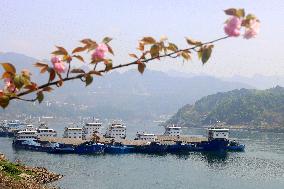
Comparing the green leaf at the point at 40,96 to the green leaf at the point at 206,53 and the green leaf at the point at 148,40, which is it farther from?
the green leaf at the point at 206,53

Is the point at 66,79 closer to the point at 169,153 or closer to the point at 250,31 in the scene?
the point at 250,31

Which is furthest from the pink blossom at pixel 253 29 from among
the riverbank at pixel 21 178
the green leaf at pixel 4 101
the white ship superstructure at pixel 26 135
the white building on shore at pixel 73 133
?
the white building on shore at pixel 73 133

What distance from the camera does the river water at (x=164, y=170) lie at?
50.8 m

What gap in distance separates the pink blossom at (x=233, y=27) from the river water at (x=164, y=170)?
4303cm

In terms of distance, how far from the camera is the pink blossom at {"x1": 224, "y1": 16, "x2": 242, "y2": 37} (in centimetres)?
294

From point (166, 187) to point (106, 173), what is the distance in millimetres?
12656

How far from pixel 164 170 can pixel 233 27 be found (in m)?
61.4

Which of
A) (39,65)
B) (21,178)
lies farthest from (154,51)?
(21,178)

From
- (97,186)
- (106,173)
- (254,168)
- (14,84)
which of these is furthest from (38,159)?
(14,84)

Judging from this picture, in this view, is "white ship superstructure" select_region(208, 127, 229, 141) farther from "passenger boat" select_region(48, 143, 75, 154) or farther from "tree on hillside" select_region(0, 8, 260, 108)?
"tree on hillside" select_region(0, 8, 260, 108)

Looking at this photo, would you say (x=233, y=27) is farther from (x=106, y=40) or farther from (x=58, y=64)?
(x=58, y=64)

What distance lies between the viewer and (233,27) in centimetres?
295

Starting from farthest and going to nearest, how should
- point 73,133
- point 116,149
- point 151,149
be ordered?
point 73,133 → point 151,149 → point 116,149

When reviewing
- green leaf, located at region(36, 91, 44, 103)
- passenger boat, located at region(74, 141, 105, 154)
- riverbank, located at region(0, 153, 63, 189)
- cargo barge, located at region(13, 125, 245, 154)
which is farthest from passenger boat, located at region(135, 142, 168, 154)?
green leaf, located at region(36, 91, 44, 103)
